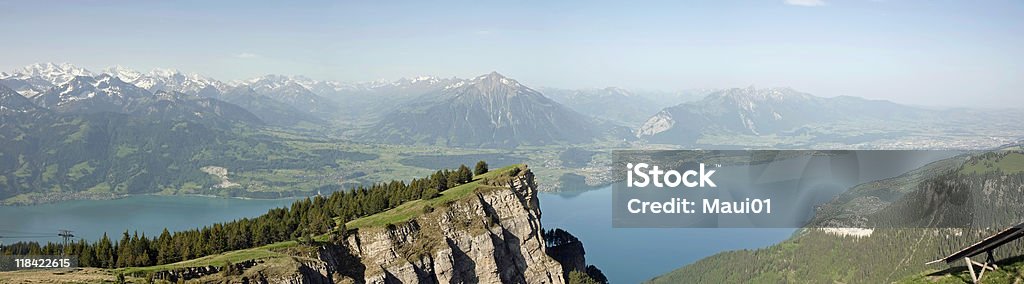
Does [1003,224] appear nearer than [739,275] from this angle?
Yes

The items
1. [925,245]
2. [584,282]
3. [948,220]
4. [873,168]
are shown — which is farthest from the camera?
[873,168]

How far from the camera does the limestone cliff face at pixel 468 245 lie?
59434 mm

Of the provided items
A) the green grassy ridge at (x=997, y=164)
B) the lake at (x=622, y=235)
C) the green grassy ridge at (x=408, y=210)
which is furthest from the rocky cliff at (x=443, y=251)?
the green grassy ridge at (x=997, y=164)

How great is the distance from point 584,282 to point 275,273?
101ft

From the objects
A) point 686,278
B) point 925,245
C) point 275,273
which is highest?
point 275,273

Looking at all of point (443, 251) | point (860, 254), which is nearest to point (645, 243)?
point (860, 254)

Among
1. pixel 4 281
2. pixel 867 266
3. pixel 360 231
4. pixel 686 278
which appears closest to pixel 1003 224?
pixel 867 266

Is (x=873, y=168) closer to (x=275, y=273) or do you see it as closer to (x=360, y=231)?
(x=360, y=231)

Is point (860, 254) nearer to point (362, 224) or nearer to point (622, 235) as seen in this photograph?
point (622, 235)

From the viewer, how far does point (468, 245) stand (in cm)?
6344

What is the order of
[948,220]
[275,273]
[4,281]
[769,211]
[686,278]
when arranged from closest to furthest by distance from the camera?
1. [4,281]
2. [275,273]
3. [948,220]
4. [686,278]
5. [769,211]

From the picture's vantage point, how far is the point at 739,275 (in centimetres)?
11538

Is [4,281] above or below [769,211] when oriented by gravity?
above

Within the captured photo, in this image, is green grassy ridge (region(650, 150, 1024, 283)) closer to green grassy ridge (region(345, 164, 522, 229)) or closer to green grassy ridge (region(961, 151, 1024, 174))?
green grassy ridge (region(961, 151, 1024, 174))
